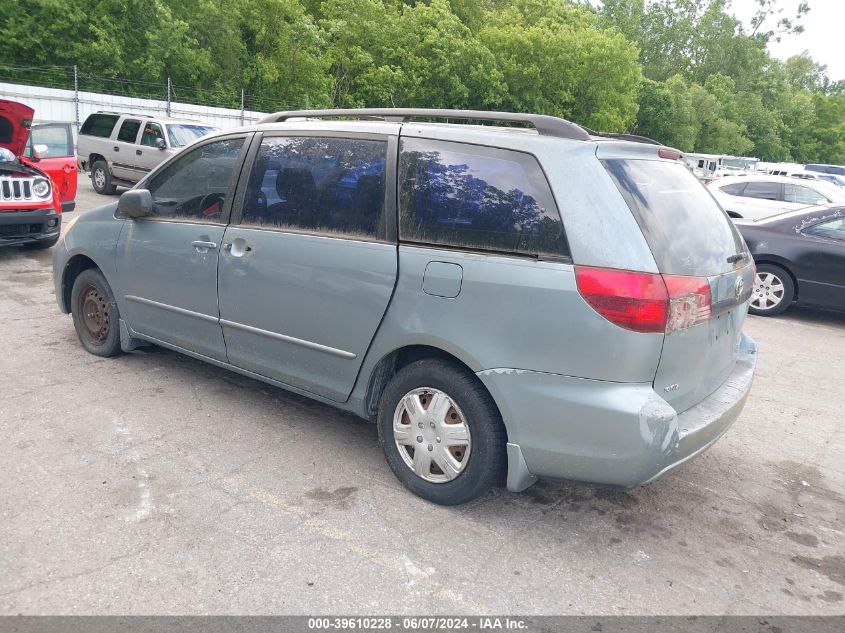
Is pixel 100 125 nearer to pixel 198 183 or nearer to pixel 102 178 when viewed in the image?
pixel 102 178

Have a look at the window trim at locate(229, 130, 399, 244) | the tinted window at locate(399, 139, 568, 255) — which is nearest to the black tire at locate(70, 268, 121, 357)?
the window trim at locate(229, 130, 399, 244)

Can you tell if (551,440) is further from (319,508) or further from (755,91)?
(755,91)

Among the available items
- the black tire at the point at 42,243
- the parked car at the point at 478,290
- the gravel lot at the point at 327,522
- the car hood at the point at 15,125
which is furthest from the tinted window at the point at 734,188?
the car hood at the point at 15,125

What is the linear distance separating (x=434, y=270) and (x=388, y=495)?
116 cm

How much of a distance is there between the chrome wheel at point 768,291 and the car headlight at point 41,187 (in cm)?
861

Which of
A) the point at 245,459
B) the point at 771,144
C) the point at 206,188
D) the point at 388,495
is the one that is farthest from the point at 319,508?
the point at 771,144

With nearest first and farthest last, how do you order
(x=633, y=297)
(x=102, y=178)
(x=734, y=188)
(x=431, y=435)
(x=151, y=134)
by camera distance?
(x=633, y=297) < (x=431, y=435) < (x=734, y=188) < (x=151, y=134) < (x=102, y=178)

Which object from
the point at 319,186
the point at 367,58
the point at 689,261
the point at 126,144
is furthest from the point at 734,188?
the point at 367,58

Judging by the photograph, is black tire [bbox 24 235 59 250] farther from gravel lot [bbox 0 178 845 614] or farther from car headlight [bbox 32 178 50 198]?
gravel lot [bbox 0 178 845 614]

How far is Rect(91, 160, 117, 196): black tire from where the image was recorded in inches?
617

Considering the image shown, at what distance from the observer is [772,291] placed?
861cm

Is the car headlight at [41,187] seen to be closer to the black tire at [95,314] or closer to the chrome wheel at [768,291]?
the black tire at [95,314]

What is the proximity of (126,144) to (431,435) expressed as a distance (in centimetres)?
1411

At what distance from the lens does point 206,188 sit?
14.6 feet
